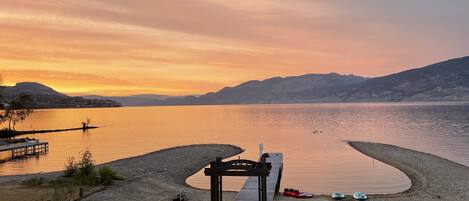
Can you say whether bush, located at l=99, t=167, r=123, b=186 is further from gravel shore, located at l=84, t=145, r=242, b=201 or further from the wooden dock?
the wooden dock

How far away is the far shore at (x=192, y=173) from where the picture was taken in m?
27.2

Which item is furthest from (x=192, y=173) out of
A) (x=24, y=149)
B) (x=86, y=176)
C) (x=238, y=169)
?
(x=24, y=149)

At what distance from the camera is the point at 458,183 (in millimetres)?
32219

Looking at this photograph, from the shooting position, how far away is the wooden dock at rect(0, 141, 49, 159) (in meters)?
55.9

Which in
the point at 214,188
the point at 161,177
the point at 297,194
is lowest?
the point at 161,177

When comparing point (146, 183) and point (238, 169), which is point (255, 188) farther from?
point (146, 183)

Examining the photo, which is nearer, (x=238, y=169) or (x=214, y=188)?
(x=238, y=169)

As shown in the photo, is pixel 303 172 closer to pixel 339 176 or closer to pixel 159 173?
pixel 339 176

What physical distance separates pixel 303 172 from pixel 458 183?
13922mm

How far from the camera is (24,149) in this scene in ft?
197

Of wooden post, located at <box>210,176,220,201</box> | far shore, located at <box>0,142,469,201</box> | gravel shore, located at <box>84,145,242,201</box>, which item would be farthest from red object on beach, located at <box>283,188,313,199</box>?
wooden post, located at <box>210,176,220,201</box>

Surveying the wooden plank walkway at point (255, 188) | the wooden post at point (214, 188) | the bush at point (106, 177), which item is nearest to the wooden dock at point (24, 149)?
the bush at point (106, 177)

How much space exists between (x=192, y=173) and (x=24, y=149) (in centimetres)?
3185

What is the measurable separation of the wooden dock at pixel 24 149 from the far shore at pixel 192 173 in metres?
20.8
